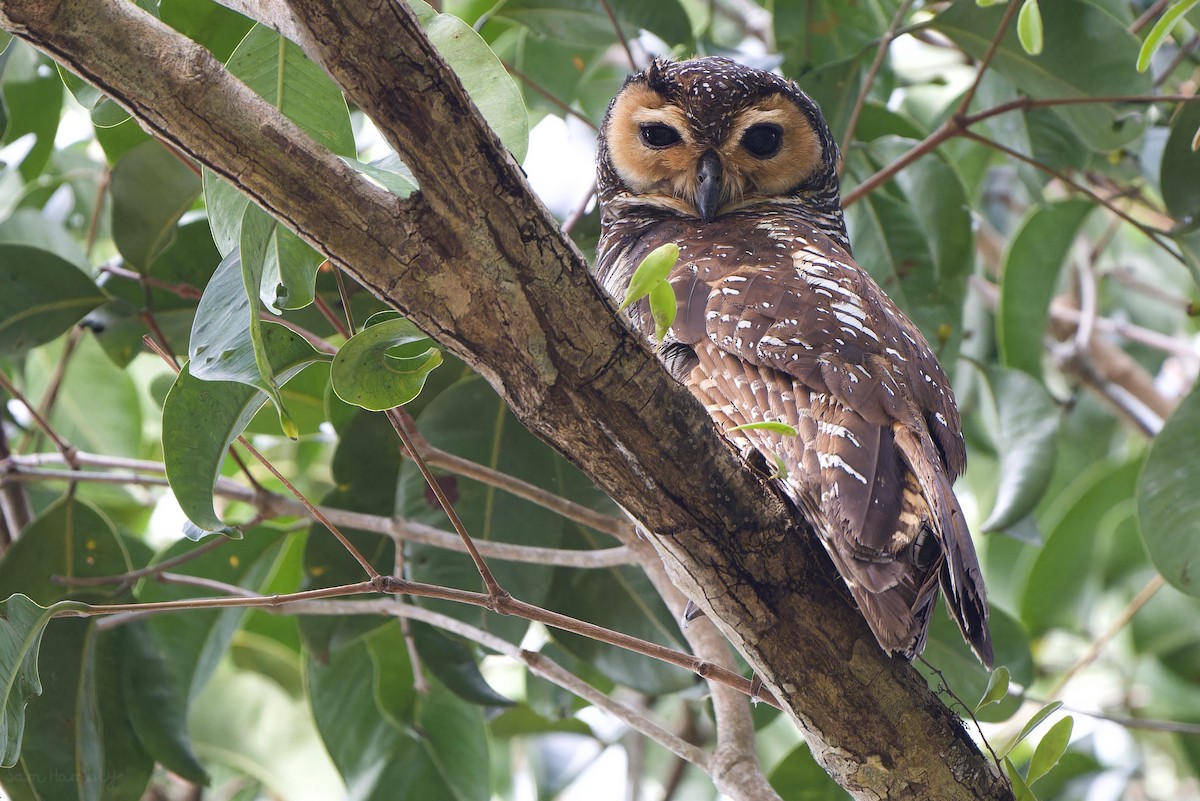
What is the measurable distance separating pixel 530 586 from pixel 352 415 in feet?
1.53

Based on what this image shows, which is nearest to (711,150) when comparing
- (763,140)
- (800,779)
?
(763,140)

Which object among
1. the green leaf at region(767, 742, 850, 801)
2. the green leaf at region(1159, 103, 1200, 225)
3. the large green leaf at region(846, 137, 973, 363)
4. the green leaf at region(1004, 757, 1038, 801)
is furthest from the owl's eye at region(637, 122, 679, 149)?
the green leaf at region(1004, 757, 1038, 801)

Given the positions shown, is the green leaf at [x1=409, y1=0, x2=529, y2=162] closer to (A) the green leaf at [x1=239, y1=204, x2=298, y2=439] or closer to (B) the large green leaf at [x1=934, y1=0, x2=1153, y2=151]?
(A) the green leaf at [x1=239, y1=204, x2=298, y2=439]

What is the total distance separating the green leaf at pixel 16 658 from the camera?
1456mm

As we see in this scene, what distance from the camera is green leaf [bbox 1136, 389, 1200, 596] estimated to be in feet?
6.94

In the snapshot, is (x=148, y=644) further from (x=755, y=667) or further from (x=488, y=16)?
(x=488, y=16)

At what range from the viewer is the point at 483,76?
4.74 ft

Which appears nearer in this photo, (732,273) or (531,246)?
(531,246)

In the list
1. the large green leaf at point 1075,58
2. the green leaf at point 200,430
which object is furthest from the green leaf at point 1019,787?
the large green leaf at point 1075,58

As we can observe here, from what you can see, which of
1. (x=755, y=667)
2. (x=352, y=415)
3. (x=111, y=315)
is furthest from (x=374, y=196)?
(x=111, y=315)

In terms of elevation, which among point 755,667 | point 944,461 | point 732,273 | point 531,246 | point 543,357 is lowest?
point 755,667

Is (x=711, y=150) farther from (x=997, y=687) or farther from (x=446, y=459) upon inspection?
(x=997, y=687)

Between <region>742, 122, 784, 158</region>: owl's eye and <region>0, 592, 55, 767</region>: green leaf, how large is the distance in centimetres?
169

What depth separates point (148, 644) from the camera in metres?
2.12
